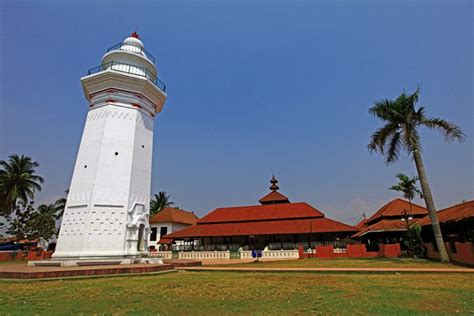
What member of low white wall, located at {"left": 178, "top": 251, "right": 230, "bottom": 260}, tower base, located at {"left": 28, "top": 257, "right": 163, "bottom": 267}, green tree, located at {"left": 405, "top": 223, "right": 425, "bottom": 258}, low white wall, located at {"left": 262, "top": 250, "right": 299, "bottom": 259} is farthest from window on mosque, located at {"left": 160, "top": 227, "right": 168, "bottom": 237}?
green tree, located at {"left": 405, "top": 223, "right": 425, "bottom": 258}

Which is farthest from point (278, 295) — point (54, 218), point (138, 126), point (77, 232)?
point (54, 218)

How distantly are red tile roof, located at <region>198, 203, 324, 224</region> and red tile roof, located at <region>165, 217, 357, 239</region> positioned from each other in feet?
2.32

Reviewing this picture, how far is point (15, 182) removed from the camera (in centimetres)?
3438

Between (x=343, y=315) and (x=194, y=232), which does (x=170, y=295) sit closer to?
(x=343, y=315)

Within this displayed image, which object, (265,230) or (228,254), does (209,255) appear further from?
(265,230)

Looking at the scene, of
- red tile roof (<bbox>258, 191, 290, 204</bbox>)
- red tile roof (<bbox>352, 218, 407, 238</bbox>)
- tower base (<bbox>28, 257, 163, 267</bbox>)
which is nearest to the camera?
tower base (<bbox>28, 257, 163, 267</bbox>)

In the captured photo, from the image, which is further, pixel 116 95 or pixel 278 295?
pixel 116 95

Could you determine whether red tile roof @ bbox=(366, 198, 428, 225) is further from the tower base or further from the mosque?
the tower base

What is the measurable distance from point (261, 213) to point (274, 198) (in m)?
4.90

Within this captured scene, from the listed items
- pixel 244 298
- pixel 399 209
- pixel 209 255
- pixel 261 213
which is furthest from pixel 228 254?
pixel 244 298

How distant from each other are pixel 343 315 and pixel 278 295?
2115 mm

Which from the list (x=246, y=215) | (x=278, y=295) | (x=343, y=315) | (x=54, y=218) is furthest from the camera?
(x=54, y=218)

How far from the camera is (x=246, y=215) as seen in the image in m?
31.5

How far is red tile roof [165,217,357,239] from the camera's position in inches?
988
